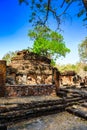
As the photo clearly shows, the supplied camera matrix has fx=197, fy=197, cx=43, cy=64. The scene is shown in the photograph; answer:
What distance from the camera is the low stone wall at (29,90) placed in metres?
11.4

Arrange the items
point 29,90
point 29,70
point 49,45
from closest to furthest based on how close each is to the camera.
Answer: point 29,90 → point 29,70 → point 49,45

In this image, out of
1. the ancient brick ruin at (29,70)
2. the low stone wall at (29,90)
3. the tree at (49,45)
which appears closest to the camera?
the low stone wall at (29,90)

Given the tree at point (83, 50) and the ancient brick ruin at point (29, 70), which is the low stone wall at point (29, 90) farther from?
the tree at point (83, 50)

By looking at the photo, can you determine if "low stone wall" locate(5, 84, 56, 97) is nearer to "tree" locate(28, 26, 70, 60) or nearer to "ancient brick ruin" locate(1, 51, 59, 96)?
"ancient brick ruin" locate(1, 51, 59, 96)

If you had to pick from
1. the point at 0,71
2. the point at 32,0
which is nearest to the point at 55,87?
the point at 0,71

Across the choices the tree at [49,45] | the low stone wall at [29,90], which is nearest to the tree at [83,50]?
the tree at [49,45]

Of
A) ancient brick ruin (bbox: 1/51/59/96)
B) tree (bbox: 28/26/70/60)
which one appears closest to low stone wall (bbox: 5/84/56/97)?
ancient brick ruin (bbox: 1/51/59/96)

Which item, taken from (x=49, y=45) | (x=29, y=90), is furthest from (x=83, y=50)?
(x=29, y=90)

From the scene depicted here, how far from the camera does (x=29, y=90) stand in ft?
40.0

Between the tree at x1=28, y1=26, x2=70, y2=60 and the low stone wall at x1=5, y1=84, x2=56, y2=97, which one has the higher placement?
the tree at x1=28, y1=26, x2=70, y2=60

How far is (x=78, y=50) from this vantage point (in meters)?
53.8

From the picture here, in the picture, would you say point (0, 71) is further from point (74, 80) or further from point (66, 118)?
point (74, 80)

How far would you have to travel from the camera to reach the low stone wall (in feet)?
37.3

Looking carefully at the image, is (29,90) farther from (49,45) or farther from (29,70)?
(49,45)
